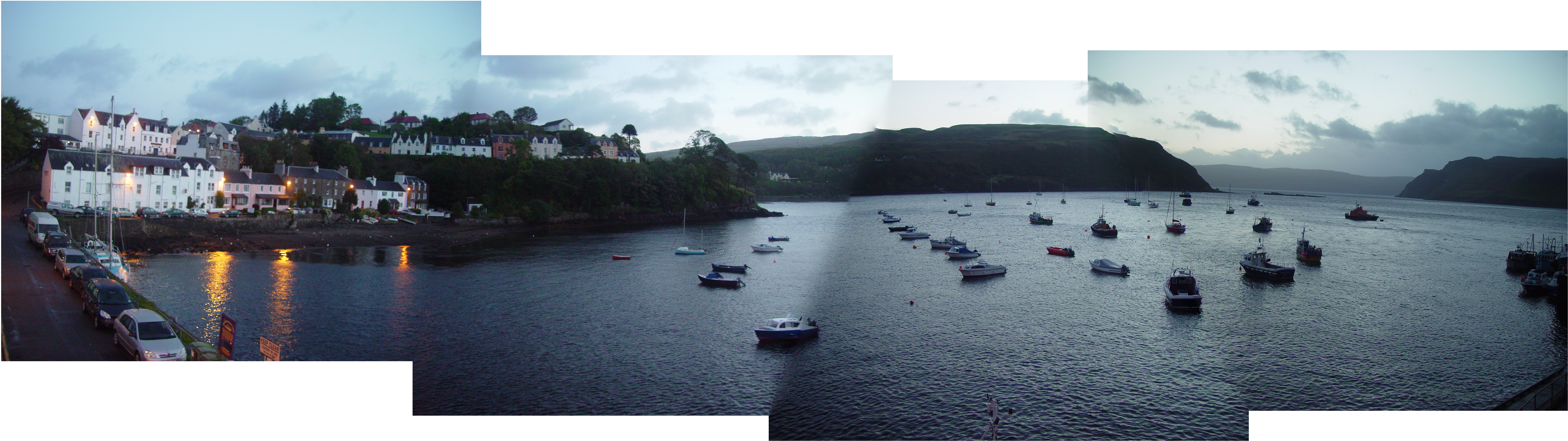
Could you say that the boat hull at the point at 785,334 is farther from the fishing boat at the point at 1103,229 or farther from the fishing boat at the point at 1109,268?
the fishing boat at the point at 1103,229

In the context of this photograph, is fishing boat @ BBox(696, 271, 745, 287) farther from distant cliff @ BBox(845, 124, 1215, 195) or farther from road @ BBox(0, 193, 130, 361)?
A: road @ BBox(0, 193, 130, 361)

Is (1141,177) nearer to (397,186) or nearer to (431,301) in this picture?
(431,301)

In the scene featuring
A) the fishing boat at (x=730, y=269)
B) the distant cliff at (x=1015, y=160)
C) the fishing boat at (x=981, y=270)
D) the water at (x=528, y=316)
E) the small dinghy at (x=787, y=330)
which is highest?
the distant cliff at (x=1015, y=160)

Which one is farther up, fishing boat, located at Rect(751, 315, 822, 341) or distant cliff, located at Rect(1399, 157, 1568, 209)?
distant cliff, located at Rect(1399, 157, 1568, 209)

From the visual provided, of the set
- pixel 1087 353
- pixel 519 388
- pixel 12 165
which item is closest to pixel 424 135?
pixel 12 165

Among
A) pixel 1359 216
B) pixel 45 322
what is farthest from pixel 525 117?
pixel 1359 216

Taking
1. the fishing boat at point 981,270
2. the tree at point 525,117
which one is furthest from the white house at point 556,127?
the fishing boat at point 981,270

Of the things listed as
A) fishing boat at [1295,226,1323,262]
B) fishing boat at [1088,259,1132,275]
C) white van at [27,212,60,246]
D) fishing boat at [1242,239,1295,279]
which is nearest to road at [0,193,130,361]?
white van at [27,212,60,246]
